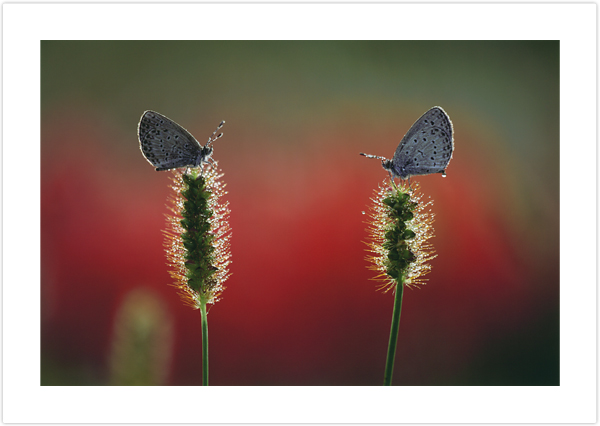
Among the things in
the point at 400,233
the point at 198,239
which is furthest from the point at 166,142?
the point at 400,233

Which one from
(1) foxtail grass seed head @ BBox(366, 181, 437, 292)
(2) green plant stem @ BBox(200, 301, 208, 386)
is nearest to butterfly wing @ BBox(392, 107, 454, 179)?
(1) foxtail grass seed head @ BBox(366, 181, 437, 292)

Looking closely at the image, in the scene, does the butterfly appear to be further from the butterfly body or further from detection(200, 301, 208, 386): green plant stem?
detection(200, 301, 208, 386): green plant stem

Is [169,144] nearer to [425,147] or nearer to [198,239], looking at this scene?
[198,239]

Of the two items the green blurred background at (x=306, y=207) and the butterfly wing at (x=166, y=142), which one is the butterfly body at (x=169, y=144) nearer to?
the butterfly wing at (x=166, y=142)

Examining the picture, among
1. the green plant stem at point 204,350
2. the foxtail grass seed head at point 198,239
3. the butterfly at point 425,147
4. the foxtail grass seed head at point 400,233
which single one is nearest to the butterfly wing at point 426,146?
the butterfly at point 425,147

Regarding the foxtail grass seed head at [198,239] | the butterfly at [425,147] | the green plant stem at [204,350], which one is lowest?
the green plant stem at [204,350]

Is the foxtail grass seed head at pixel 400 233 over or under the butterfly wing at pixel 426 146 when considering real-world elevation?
under
